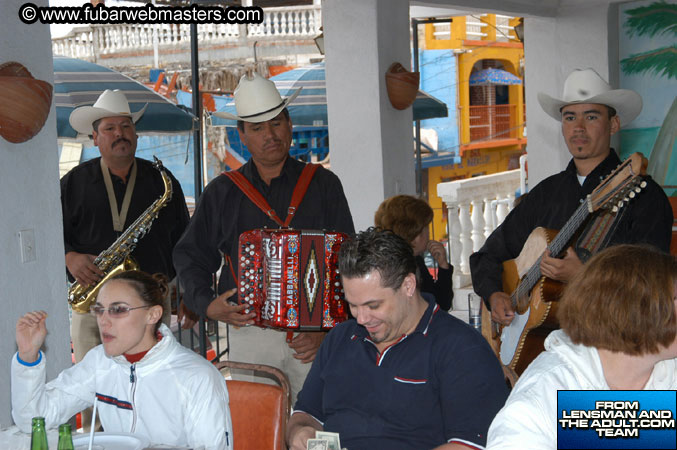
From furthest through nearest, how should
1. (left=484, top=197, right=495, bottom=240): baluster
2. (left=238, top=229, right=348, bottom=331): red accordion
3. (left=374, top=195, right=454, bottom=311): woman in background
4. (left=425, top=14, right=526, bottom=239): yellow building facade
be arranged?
(left=425, top=14, right=526, bottom=239): yellow building facade → (left=484, top=197, right=495, bottom=240): baluster → (left=374, top=195, right=454, bottom=311): woman in background → (left=238, top=229, right=348, bottom=331): red accordion

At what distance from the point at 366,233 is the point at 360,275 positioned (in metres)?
0.15

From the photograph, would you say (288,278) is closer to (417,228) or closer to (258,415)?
(258,415)

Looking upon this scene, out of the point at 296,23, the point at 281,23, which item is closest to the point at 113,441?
the point at 296,23

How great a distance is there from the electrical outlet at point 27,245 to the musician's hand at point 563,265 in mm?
2183

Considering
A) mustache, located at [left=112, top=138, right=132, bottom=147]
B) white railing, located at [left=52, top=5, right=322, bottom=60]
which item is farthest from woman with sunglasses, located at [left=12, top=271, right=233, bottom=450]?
white railing, located at [left=52, top=5, right=322, bottom=60]

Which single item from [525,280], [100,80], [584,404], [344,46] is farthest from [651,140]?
[584,404]

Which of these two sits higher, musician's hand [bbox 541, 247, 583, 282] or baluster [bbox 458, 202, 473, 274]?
musician's hand [bbox 541, 247, 583, 282]

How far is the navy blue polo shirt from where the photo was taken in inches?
84.7

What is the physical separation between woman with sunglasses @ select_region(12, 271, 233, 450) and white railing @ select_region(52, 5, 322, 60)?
21791 mm

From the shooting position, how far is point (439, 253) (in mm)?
4082

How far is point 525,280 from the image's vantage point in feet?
12.0

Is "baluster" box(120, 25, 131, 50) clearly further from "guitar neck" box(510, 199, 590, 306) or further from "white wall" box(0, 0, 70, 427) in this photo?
"guitar neck" box(510, 199, 590, 306)

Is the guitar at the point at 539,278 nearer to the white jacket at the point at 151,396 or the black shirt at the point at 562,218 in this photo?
the black shirt at the point at 562,218

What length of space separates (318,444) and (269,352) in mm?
1379
